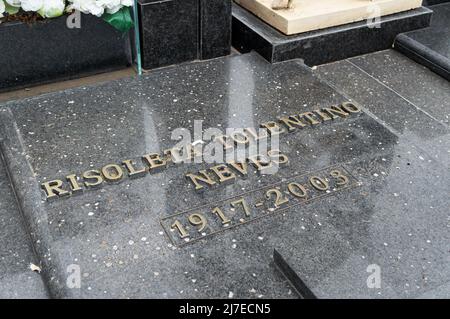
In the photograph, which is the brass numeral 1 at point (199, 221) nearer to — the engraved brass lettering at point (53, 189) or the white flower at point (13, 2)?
the engraved brass lettering at point (53, 189)

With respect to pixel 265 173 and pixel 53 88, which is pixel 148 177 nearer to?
pixel 265 173

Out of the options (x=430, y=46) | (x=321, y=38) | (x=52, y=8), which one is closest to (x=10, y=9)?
(x=52, y=8)

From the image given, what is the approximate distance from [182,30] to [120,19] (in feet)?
→ 1.48

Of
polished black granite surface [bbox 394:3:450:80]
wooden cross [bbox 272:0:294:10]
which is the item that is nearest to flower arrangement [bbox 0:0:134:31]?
wooden cross [bbox 272:0:294:10]

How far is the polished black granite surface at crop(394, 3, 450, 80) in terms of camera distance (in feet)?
12.7

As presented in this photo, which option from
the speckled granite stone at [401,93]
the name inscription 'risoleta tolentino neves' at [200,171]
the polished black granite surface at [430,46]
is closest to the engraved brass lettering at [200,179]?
the name inscription 'risoleta tolentino neves' at [200,171]

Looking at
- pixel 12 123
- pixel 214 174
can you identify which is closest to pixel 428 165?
pixel 214 174

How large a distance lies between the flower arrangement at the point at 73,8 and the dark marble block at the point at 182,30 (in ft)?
0.39

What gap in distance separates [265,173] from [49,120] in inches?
49.6

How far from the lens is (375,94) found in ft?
11.7

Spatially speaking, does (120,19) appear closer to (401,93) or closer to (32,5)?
(32,5)

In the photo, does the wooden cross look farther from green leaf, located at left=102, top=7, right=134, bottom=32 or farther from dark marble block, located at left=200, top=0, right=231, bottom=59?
green leaf, located at left=102, top=7, right=134, bottom=32

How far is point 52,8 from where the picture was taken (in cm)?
319

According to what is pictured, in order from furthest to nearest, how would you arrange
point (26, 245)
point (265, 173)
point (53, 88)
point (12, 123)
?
point (53, 88) → point (12, 123) → point (265, 173) → point (26, 245)
